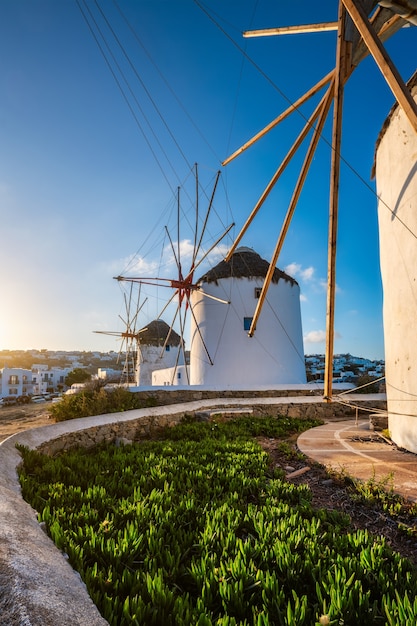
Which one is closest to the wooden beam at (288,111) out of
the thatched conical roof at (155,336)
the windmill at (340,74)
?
the windmill at (340,74)

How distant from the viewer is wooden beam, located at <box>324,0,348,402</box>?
14.7ft

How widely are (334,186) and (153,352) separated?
28011mm

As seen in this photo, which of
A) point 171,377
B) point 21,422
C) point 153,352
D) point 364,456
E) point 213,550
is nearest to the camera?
point 213,550

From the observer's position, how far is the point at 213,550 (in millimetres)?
2559

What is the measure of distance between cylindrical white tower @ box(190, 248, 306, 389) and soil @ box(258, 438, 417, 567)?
11.2m

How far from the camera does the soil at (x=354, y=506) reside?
2.94 m

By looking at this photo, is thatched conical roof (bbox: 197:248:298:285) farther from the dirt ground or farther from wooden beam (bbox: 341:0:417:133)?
wooden beam (bbox: 341:0:417:133)

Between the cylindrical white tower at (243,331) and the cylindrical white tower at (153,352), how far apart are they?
13.4m

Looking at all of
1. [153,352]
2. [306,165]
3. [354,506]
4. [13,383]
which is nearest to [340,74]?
[306,165]

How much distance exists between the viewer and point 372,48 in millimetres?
3596

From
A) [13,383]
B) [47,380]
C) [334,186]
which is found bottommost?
[47,380]

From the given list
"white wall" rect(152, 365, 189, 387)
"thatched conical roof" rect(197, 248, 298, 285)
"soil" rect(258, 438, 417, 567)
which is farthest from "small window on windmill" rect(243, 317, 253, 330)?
"soil" rect(258, 438, 417, 567)

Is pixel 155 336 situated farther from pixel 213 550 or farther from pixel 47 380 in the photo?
pixel 47 380

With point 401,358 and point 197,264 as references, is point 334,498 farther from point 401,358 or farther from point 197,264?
point 197,264
